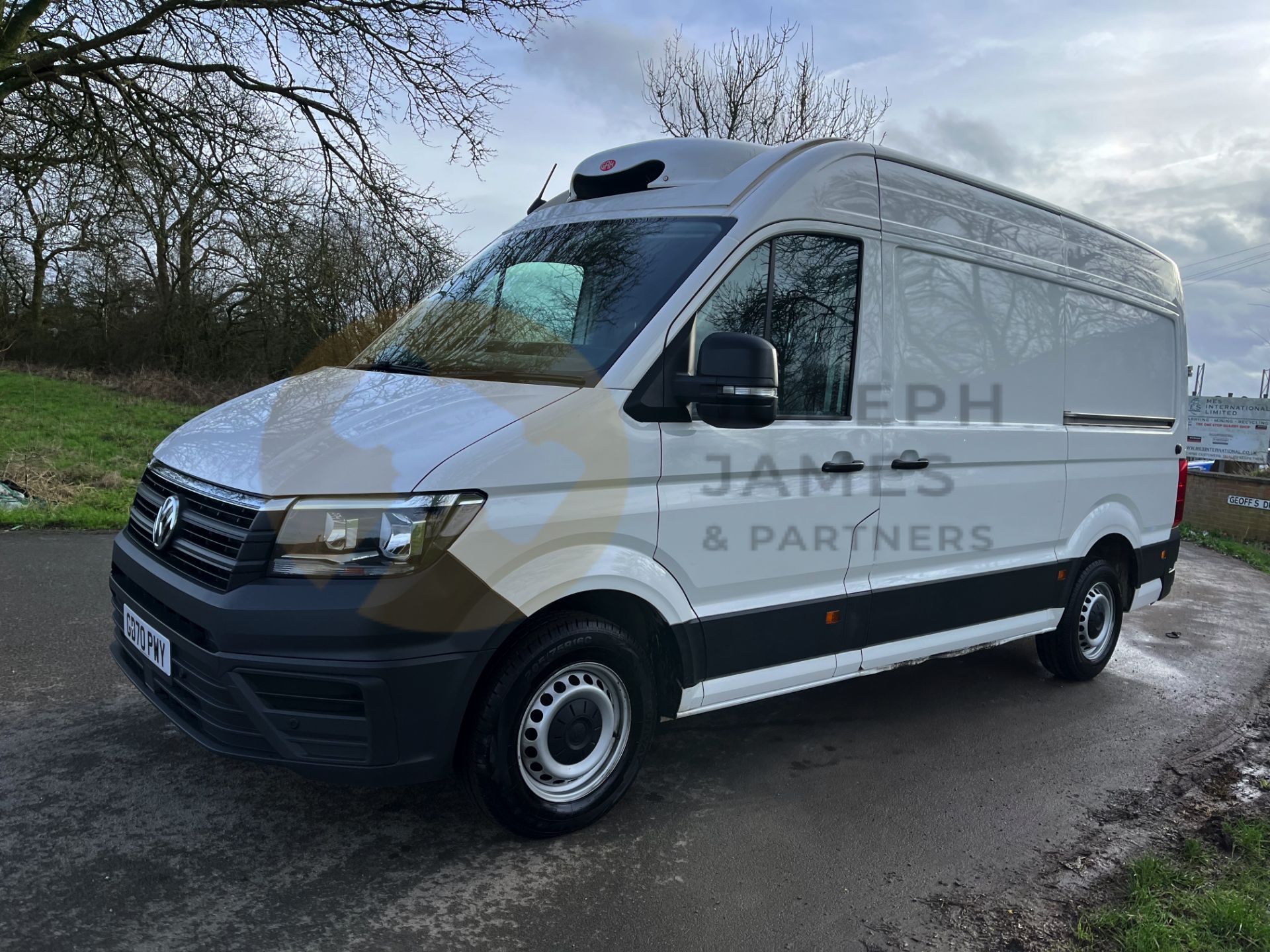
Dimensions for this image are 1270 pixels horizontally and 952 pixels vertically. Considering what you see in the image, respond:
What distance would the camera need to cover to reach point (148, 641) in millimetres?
3297

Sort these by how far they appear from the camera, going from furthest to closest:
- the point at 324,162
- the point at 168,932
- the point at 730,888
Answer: the point at 324,162 < the point at 730,888 < the point at 168,932

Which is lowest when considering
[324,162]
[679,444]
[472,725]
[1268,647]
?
[1268,647]

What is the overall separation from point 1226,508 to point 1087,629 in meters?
11.2

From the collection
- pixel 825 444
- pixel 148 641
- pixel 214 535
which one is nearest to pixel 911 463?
pixel 825 444

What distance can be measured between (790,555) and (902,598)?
32.0 inches

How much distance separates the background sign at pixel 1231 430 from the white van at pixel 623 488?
14440 millimetres

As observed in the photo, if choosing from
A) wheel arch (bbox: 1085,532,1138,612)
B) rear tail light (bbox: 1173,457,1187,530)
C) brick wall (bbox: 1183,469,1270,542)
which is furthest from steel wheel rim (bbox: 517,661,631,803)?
brick wall (bbox: 1183,469,1270,542)

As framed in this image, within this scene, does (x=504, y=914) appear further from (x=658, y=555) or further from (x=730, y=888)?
(x=658, y=555)

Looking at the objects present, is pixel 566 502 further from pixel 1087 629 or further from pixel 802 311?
pixel 1087 629

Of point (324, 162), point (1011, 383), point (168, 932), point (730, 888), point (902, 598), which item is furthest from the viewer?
point (324, 162)

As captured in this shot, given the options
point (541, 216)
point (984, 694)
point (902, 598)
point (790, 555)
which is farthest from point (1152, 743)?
point (541, 216)

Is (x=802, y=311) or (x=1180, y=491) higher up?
(x=802, y=311)

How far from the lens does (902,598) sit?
14.1 feet

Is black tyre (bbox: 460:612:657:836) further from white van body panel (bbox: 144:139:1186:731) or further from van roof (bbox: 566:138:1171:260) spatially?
van roof (bbox: 566:138:1171:260)
